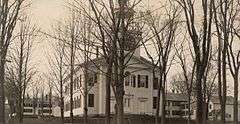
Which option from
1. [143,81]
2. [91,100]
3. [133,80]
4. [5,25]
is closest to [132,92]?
[133,80]

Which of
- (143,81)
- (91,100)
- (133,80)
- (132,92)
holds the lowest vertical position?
(91,100)

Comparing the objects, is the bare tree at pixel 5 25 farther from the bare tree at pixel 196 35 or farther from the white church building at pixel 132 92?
the white church building at pixel 132 92

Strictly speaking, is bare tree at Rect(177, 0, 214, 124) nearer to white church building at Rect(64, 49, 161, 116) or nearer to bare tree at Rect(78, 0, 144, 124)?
bare tree at Rect(78, 0, 144, 124)

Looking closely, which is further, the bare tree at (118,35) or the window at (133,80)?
the window at (133,80)

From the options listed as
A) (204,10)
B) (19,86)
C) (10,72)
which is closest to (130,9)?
(204,10)

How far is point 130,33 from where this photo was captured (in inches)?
891

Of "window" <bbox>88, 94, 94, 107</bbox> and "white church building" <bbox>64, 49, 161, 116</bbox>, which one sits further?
"window" <bbox>88, 94, 94, 107</bbox>

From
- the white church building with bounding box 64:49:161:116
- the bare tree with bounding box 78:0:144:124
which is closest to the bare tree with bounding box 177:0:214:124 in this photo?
the bare tree with bounding box 78:0:144:124

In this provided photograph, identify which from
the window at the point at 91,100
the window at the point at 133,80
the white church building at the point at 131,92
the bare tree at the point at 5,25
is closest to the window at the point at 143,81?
the white church building at the point at 131,92

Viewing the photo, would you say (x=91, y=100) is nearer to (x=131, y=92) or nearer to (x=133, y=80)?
(x=131, y=92)

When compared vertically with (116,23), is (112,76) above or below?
below

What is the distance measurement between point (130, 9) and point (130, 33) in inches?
84.2

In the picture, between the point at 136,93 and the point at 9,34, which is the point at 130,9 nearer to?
the point at 9,34

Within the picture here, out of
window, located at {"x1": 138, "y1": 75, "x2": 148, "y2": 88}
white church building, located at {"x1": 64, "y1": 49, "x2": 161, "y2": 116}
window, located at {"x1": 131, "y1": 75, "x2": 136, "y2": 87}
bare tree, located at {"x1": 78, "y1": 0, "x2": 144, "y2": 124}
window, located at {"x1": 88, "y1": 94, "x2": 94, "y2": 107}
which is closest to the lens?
bare tree, located at {"x1": 78, "y1": 0, "x2": 144, "y2": 124}
